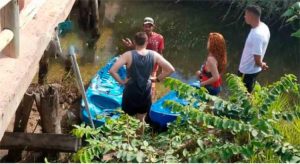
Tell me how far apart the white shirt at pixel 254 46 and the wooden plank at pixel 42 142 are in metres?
2.32

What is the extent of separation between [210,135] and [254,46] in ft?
6.77

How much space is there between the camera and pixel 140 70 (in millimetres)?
5980

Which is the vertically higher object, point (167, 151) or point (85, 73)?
point (85, 73)

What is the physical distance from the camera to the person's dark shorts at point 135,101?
6191 millimetres

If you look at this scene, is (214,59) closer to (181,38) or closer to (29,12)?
(29,12)

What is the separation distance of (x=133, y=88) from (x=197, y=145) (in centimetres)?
174

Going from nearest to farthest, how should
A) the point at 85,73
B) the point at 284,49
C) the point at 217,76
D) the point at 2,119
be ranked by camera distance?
the point at 2,119, the point at 217,76, the point at 85,73, the point at 284,49

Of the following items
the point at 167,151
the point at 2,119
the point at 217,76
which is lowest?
the point at 167,151

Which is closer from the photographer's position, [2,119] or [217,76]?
[2,119]

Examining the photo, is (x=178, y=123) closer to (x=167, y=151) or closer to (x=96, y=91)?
(x=167, y=151)

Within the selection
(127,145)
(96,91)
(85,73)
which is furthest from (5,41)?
(85,73)

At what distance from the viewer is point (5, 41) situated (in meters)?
3.90

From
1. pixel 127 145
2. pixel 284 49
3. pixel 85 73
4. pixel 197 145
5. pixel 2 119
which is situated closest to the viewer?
pixel 2 119

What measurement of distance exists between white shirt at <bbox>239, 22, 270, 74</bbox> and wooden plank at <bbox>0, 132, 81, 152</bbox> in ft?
7.62
